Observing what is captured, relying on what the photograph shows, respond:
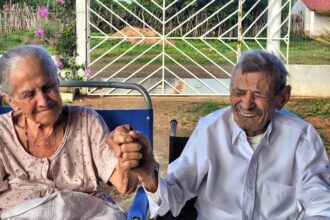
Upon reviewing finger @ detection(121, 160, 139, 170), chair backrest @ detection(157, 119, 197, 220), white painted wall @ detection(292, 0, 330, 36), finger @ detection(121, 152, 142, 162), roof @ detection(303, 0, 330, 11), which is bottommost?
chair backrest @ detection(157, 119, 197, 220)

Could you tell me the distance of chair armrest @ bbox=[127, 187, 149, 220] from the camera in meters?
2.26

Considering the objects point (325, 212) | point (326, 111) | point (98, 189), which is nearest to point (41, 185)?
point (98, 189)

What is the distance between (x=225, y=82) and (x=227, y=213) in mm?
6835

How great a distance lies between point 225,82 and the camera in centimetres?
907

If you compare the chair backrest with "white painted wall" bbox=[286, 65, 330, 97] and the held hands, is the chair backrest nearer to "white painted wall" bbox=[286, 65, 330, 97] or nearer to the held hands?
the held hands

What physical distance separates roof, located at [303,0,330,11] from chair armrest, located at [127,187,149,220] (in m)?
8.04

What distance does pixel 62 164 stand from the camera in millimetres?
2453

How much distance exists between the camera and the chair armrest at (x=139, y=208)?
226cm

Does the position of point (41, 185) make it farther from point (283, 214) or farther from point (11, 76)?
point (283, 214)

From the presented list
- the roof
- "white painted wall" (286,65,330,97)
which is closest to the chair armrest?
"white painted wall" (286,65,330,97)

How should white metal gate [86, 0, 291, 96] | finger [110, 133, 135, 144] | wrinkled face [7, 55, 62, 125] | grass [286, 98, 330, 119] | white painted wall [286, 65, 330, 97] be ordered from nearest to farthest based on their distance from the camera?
finger [110, 133, 135, 144]
wrinkled face [7, 55, 62, 125]
grass [286, 98, 330, 119]
white metal gate [86, 0, 291, 96]
white painted wall [286, 65, 330, 97]

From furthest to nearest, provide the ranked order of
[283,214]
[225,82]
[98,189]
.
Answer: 1. [225,82]
2. [98,189]
3. [283,214]

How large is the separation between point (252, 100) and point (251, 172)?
0.95ft

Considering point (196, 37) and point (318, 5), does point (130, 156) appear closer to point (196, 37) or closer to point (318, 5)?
point (196, 37)
